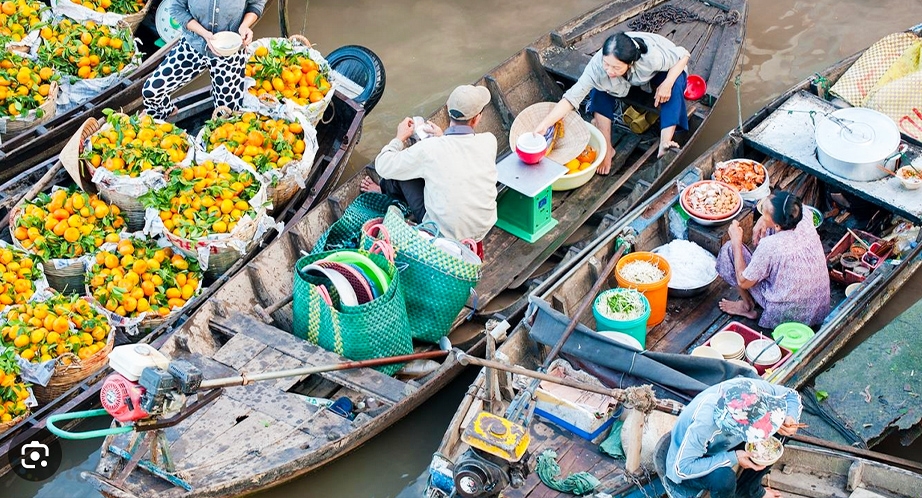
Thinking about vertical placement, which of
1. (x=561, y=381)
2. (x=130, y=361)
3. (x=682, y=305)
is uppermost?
(x=130, y=361)

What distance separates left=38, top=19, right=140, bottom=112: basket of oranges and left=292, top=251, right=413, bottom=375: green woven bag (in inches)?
115

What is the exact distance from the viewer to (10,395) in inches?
217

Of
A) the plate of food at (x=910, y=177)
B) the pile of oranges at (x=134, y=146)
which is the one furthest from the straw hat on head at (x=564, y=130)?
A: the pile of oranges at (x=134, y=146)

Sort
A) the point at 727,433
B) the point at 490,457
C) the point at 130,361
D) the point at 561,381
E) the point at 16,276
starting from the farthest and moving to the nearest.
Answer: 1. the point at 16,276
2. the point at 561,381
3. the point at 130,361
4. the point at 490,457
5. the point at 727,433

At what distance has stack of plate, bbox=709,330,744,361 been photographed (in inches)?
219

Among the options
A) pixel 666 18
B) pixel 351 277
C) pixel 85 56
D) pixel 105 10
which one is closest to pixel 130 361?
pixel 351 277

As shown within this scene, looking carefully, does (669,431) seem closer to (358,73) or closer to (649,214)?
(649,214)

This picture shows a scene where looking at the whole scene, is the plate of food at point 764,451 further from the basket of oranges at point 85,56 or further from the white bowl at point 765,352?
the basket of oranges at point 85,56

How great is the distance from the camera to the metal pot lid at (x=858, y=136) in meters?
6.21

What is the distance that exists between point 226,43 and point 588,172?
2.54 m

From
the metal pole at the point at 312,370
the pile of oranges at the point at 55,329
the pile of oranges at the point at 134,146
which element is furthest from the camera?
the pile of oranges at the point at 134,146

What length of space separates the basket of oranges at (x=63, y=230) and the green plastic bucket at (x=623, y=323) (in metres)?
2.90

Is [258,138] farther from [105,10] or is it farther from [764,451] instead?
[764,451]

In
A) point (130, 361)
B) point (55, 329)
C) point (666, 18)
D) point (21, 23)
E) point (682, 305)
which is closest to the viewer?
point (130, 361)
